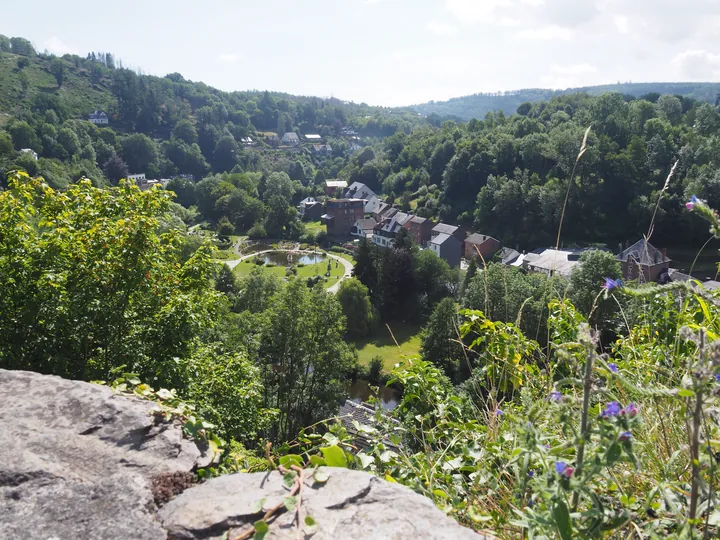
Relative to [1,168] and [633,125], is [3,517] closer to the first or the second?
[1,168]

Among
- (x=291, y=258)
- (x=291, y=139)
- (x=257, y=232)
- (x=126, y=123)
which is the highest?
(x=126, y=123)

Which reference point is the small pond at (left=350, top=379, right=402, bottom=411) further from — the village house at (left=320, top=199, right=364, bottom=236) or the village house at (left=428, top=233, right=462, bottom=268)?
the village house at (left=320, top=199, right=364, bottom=236)

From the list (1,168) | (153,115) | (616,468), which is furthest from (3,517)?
(153,115)

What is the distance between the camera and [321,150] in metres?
149

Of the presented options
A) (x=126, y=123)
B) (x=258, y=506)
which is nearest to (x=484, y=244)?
(x=258, y=506)

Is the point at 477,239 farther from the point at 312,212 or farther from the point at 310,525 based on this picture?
the point at 310,525

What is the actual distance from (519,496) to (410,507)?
0.69 metres

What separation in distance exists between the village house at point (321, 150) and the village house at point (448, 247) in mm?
97262

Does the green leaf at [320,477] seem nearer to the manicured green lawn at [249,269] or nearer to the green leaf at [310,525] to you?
the green leaf at [310,525]

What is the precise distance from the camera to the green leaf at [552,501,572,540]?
1.47 metres

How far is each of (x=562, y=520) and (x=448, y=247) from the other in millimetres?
53501

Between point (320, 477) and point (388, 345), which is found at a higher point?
point (320, 477)

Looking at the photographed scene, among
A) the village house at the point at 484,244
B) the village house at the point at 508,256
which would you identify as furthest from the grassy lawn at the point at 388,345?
the village house at the point at 484,244

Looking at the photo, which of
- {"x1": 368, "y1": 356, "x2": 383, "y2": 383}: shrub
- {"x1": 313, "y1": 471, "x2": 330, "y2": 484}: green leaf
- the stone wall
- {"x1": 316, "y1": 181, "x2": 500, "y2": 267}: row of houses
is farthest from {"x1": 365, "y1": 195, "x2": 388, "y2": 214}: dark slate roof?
{"x1": 313, "y1": 471, "x2": 330, "y2": 484}: green leaf
